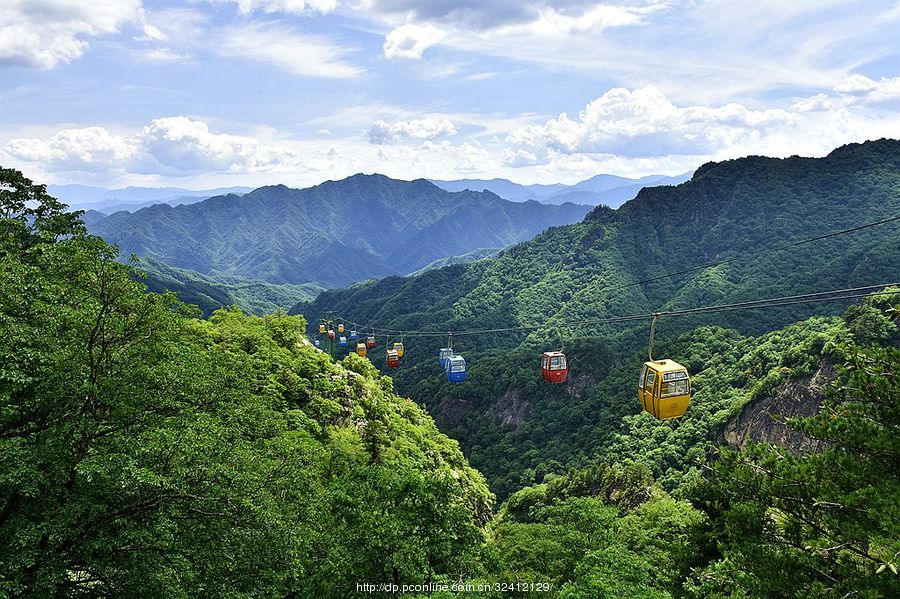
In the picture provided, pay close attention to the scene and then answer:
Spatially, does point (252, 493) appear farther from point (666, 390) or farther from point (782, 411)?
point (782, 411)

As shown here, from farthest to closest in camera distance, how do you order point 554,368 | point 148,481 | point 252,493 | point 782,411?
1. point 782,411
2. point 554,368
3. point 252,493
4. point 148,481

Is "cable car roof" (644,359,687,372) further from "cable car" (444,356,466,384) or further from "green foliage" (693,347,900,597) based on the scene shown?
"cable car" (444,356,466,384)

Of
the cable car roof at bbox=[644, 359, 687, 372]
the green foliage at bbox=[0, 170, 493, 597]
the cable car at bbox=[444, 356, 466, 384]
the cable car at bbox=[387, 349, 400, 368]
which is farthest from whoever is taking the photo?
the cable car at bbox=[387, 349, 400, 368]

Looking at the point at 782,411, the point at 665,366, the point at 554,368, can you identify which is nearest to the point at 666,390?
the point at 665,366

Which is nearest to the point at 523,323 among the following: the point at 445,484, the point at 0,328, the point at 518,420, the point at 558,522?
the point at 518,420

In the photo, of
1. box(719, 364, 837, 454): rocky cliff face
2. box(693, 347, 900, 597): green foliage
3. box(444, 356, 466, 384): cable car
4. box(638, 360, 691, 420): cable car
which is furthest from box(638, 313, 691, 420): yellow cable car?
box(719, 364, 837, 454): rocky cliff face

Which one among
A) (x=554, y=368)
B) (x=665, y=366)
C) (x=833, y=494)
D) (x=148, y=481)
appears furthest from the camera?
(x=554, y=368)

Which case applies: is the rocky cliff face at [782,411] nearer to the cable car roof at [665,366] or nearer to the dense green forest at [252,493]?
the dense green forest at [252,493]

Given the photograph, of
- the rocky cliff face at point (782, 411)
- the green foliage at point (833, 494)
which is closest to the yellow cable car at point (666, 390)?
the green foliage at point (833, 494)
